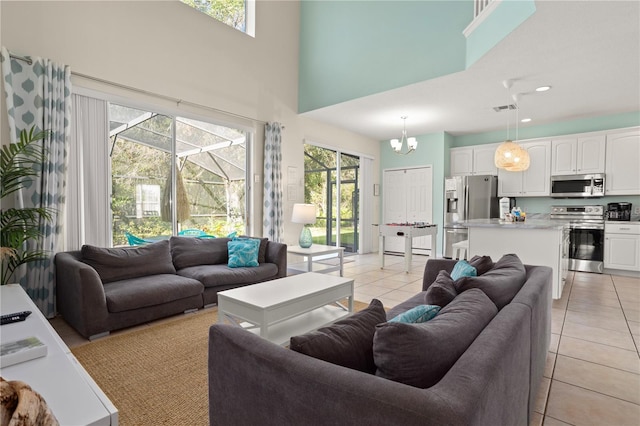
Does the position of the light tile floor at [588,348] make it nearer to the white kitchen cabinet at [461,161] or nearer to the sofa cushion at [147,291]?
the sofa cushion at [147,291]

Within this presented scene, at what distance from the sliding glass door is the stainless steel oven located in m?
3.94

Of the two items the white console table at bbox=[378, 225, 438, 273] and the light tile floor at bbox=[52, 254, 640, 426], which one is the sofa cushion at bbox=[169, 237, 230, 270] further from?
the white console table at bbox=[378, 225, 438, 273]

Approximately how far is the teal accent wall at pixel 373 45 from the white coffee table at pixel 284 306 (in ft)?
10.2

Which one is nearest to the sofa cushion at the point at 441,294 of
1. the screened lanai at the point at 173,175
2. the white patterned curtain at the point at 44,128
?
the white patterned curtain at the point at 44,128

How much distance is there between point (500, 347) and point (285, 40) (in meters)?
5.85

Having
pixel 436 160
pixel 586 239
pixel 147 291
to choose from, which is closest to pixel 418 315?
pixel 147 291

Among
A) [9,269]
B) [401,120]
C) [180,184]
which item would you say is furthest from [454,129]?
[9,269]

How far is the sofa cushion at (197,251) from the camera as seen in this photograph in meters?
3.87

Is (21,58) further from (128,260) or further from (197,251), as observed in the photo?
(197,251)

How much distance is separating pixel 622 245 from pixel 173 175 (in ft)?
22.1

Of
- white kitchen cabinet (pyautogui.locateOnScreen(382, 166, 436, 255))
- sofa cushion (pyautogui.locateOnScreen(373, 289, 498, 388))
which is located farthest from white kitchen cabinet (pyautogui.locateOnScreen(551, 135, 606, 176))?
sofa cushion (pyautogui.locateOnScreen(373, 289, 498, 388))

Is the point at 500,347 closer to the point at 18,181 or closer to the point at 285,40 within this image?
the point at 18,181

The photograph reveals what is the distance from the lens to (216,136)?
486cm

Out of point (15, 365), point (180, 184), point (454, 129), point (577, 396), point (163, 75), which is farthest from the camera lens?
point (454, 129)
